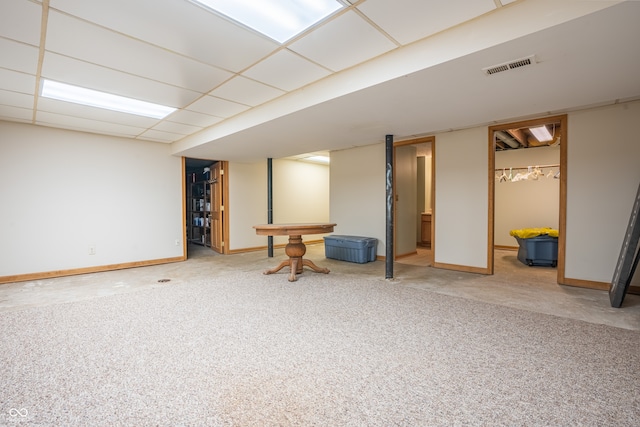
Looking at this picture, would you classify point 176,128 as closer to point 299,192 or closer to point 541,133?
point 299,192

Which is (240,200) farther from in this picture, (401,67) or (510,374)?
(510,374)

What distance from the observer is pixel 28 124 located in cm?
436

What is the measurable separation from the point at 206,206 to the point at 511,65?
7.43 m

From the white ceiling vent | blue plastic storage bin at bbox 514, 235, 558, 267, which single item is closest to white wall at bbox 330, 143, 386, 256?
blue plastic storage bin at bbox 514, 235, 558, 267

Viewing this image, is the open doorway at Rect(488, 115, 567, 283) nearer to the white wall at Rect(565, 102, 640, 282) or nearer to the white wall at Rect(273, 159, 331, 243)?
the white wall at Rect(565, 102, 640, 282)

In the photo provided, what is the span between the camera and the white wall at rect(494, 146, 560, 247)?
20.9 ft

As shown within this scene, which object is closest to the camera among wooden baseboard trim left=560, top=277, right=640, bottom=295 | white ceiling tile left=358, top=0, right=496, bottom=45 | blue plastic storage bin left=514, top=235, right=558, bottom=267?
white ceiling tile left=358, top=0, right=496, bottom=45

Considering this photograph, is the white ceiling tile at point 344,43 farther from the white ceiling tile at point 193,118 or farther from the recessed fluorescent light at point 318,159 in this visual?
the recessed fluorescent light at point 318,159

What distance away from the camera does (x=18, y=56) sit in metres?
2.46

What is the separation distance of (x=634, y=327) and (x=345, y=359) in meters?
2.52

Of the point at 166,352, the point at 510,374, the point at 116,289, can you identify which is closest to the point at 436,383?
the point at 510,374

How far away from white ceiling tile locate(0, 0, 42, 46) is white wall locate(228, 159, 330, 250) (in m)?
4.62

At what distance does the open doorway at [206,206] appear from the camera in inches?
268

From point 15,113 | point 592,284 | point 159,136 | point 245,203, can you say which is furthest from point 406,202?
point 15,113
